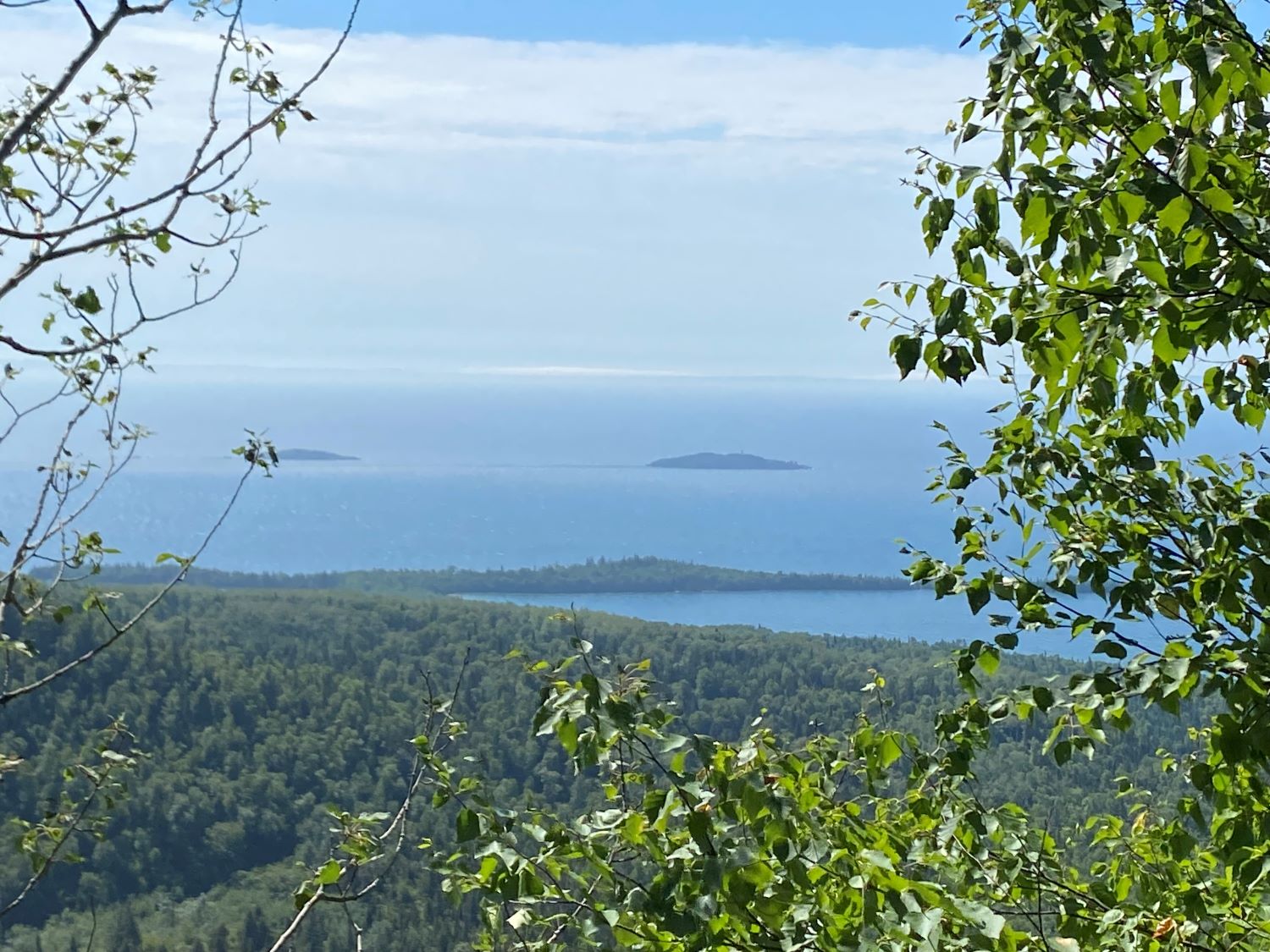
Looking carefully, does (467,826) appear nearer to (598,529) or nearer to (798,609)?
(798,609)

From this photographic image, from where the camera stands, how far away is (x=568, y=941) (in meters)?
3.57

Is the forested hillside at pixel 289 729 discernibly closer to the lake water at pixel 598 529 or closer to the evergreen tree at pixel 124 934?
the evergreen tree at pixel 124 934

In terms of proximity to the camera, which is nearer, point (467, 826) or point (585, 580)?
point (467, 826)

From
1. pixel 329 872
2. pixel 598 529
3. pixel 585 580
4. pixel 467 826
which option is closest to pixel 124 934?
pixel 329 872

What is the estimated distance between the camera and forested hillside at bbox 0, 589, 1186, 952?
38.0 meters

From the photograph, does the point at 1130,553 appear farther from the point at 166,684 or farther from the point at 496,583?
the point at 496,583

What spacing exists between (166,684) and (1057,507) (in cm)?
5352

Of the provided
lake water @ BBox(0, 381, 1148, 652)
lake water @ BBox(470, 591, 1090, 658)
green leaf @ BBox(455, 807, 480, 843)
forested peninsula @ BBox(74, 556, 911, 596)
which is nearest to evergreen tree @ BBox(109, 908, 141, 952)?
green leaf @ BBox(455, 807, 480, 843)

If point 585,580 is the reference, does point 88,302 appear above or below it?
above

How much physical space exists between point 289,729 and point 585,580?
5206cm

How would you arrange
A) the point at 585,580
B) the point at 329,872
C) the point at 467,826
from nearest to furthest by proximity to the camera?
the point at 467,826
the point at 329,872
the point at 585,580

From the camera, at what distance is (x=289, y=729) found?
2040 inches

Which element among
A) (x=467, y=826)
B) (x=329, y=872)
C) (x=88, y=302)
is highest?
(x=88, y=302)

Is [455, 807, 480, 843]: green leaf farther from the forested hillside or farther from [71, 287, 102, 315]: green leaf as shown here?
the forested hillside
